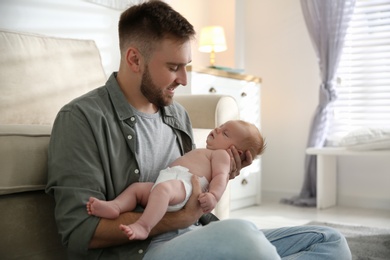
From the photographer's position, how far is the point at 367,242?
8.27ft

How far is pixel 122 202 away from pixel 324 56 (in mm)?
3163

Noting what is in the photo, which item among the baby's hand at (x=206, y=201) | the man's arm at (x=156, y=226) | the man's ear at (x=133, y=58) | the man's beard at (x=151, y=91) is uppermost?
the man's ear at (x=133, y=58)

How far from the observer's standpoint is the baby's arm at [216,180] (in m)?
1.27

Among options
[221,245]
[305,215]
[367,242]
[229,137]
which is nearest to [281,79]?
[305,215]

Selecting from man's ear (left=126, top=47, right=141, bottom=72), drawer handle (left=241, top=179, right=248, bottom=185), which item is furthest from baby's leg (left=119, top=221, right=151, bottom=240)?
drawer handle (left=241, top=179, right=248, bottom=185)

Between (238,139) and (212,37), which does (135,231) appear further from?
(212,37)

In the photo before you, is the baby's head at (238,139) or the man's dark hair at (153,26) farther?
the baby's head at (238,139)

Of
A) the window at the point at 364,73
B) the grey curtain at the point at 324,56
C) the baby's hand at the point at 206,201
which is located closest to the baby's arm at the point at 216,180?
the baby's hand at the point at 206,201

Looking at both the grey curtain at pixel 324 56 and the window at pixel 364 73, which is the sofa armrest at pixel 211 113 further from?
the window at pixel 364 73

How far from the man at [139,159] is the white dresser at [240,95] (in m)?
1.77

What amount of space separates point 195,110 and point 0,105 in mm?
797

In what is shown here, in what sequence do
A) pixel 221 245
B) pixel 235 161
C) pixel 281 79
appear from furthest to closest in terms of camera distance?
pixel 281 79 < pixel 235 161 < pixel 221 245

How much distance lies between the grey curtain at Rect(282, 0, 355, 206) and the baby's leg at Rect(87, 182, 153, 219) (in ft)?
9.51

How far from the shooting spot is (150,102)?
139 centimetres
